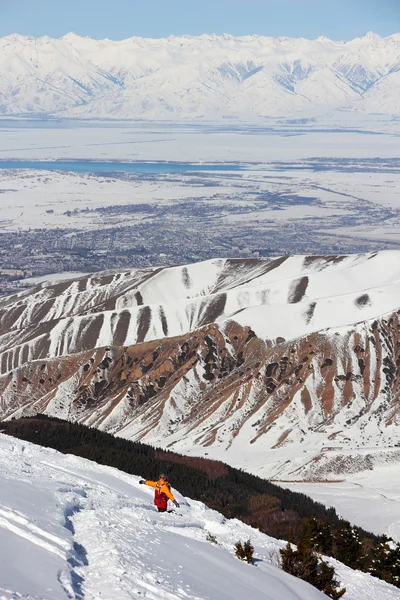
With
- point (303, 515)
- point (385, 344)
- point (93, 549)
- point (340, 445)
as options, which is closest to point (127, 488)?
point (93, 549)

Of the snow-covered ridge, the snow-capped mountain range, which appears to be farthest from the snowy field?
the snow-covered ridge

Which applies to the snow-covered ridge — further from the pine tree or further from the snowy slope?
the snowy slope

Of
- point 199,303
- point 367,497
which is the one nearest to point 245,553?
point 367,497

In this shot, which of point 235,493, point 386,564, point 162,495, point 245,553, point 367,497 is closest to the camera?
point 245,553

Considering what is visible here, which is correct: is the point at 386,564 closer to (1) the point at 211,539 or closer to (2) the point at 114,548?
(1) the point at 211,539

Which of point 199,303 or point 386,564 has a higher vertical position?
point 199,303
